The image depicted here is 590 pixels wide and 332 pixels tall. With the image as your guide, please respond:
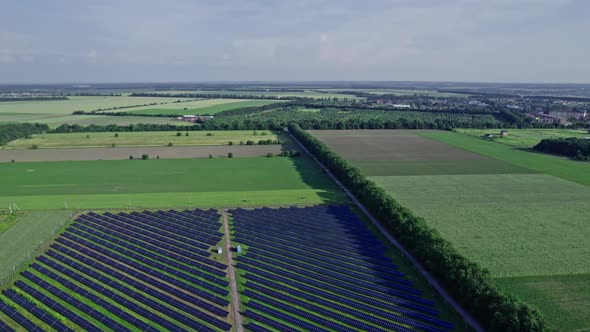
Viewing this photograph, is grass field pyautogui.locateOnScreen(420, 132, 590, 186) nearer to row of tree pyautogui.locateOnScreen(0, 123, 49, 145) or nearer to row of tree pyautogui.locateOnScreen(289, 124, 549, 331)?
row of tree pyautogui.locateOnScreen(289, 124, 549, 331)

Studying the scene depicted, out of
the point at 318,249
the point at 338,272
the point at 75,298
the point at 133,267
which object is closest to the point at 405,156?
the point at 318,249

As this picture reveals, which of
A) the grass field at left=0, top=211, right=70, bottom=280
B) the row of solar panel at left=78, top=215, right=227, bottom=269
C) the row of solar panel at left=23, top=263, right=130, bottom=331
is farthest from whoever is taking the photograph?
the row of solar panel at left=78, top=215, right=227, bottom=269

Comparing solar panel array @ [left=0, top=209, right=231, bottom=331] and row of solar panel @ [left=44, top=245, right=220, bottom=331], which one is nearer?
solar panel array @ [left=0, top=209, right=231, bottom=331]

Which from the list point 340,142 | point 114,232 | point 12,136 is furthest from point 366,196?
point 12,136

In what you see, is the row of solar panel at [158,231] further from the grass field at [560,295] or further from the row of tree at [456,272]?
the grass field at [560,295]

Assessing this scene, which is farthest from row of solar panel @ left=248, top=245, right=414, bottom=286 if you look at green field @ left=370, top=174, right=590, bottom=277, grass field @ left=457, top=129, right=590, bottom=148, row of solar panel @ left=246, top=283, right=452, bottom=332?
grass field @ left=457, top=129, right=590, bottom=148

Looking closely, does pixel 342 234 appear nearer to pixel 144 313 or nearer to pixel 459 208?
pixel 459 208
